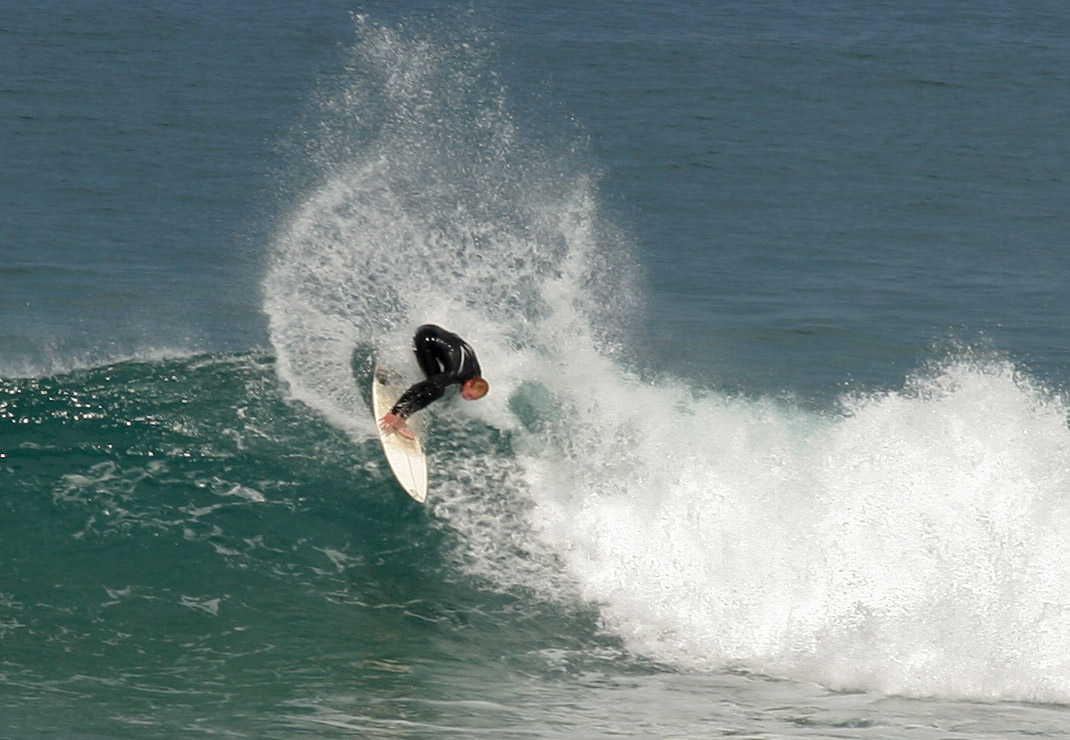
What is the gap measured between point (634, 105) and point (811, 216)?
21.4 feet

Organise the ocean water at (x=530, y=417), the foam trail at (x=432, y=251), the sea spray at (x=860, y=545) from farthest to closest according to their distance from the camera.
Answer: the foam trail at (x=432, y=251)
the sea spray at (x=860, y=545)
the ocean water at (x=530, y=417)

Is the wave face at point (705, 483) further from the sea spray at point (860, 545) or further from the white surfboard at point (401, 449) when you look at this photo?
the white surfboard at point (401, 449)

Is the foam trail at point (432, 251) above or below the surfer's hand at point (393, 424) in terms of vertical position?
above

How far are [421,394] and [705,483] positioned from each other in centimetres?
291

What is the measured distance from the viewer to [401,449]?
477 inches

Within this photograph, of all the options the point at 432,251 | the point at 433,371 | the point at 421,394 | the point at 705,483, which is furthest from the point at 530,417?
the point at 432,251

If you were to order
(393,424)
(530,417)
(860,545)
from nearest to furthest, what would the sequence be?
(860,545)
(393,424)
(530,417)

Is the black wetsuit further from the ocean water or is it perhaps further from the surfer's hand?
the ocean water

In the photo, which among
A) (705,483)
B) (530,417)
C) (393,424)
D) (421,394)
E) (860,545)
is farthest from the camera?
(530,417)

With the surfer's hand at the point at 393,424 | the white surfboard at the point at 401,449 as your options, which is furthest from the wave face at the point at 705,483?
the surfer's hand at the point at 393,424

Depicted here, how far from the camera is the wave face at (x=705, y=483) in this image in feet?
34.7

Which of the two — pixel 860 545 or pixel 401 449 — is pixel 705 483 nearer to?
pixel 860 545

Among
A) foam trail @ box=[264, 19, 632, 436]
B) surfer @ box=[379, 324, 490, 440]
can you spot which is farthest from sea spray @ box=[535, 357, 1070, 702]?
foam trail @ box=[264, 19, 632, 436]

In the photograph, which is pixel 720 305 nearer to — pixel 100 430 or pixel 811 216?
pixel 811 216
